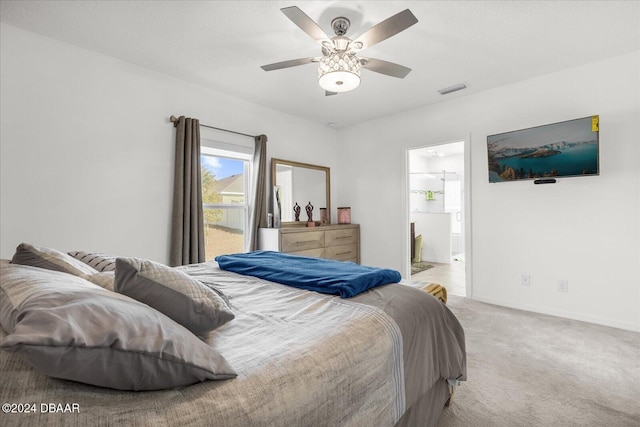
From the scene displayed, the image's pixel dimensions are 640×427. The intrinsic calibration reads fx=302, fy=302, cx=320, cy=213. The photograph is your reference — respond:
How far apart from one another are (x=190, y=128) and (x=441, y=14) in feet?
8.42

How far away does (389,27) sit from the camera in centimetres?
187

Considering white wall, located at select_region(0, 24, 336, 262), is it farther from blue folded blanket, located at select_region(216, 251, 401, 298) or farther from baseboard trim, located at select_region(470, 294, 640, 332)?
baseboard trim, located at select_region(470, 294, 640, 332)

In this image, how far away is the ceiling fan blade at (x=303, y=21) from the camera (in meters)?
1.71

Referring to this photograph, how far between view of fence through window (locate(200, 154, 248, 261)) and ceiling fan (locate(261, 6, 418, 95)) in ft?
5.84

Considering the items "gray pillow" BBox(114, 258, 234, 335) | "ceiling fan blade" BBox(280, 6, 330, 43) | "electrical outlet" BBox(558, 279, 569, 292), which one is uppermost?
"ceiling fan blade" BBox(280, 6, 330, 43)

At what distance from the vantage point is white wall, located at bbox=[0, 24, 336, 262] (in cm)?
238

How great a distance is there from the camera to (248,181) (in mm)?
4098

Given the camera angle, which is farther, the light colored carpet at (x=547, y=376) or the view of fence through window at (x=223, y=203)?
the view of fence through window at (x=223, y=203)

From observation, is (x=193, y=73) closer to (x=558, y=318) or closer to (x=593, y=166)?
(x=593, y=166)

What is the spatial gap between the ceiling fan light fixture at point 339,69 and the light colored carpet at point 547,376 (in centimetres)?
218

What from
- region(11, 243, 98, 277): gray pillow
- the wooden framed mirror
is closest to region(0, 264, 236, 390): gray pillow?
region(11, 243, 98, 277): gray pillow

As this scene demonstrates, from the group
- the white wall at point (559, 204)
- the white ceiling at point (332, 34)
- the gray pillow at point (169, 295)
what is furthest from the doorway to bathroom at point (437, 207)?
the gray pillow at point (169, 295)

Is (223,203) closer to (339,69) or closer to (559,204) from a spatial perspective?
(339,69)

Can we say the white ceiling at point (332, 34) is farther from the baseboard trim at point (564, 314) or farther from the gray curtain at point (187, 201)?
the baseboard trim at point (564, 314)
